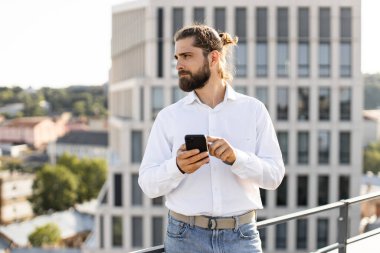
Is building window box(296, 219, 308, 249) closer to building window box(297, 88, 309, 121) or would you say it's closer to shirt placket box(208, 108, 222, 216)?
building window box(297, 88, 309, 121)

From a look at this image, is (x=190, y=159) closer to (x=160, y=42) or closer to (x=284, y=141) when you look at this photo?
(x=160, y=42)

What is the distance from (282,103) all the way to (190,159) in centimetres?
3141

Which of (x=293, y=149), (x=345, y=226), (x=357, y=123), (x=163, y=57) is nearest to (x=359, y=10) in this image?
(x=357, y=123)

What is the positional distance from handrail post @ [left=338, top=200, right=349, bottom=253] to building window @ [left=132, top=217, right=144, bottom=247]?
97.4 ft

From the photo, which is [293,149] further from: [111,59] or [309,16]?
[111,59]

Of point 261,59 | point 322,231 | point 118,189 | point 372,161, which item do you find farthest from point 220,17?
point 372,161

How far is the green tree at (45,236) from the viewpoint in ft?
183

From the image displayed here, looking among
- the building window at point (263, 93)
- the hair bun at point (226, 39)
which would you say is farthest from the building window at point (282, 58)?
the hair bun at point (226, 39)

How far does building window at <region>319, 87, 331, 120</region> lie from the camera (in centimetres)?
3275

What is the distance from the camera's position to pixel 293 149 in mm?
33500

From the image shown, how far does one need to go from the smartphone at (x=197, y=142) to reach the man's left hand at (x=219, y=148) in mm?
46

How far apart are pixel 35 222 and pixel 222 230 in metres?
59.6

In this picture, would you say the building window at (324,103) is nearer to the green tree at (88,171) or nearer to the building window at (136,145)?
the building window at (136,145)

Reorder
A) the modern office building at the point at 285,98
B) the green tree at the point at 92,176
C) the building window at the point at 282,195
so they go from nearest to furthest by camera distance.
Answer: the modern office building at the point at 285,98 → the building window at the point at 282,195 → the green tree at the point at 92,176
